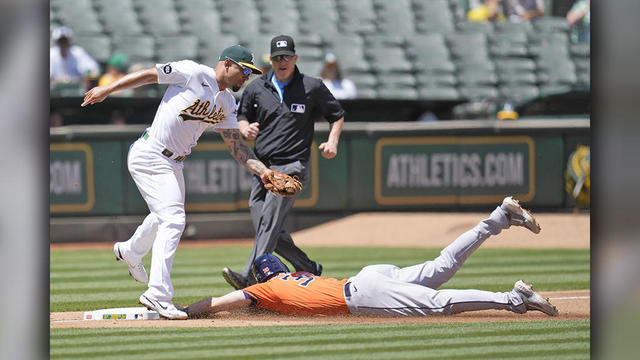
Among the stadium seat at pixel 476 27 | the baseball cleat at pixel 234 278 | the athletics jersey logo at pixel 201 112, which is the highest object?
the stadium seat at pixel 476 27

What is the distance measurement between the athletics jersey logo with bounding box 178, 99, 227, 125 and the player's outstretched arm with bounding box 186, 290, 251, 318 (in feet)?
4.04

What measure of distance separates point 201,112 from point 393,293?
5.88 ft

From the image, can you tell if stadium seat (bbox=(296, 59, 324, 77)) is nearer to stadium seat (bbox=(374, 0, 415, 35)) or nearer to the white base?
stadium seat (bbox=(374, 0, 415, 35))

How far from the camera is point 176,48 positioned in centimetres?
1688

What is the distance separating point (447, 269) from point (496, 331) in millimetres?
A: 482

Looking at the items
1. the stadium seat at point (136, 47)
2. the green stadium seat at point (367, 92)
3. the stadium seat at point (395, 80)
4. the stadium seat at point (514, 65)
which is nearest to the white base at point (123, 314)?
the green stadium seat at point (367, 92)

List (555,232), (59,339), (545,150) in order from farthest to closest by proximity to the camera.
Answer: (545,150) → (555,232) → (59,339)

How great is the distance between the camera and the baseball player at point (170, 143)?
6.32m

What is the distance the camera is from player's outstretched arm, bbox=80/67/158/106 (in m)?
5.87

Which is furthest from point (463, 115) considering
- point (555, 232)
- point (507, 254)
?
point (507, 254)

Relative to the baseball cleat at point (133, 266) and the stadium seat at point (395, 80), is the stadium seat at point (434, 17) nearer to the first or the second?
the stadium seat at point (395, 80)
